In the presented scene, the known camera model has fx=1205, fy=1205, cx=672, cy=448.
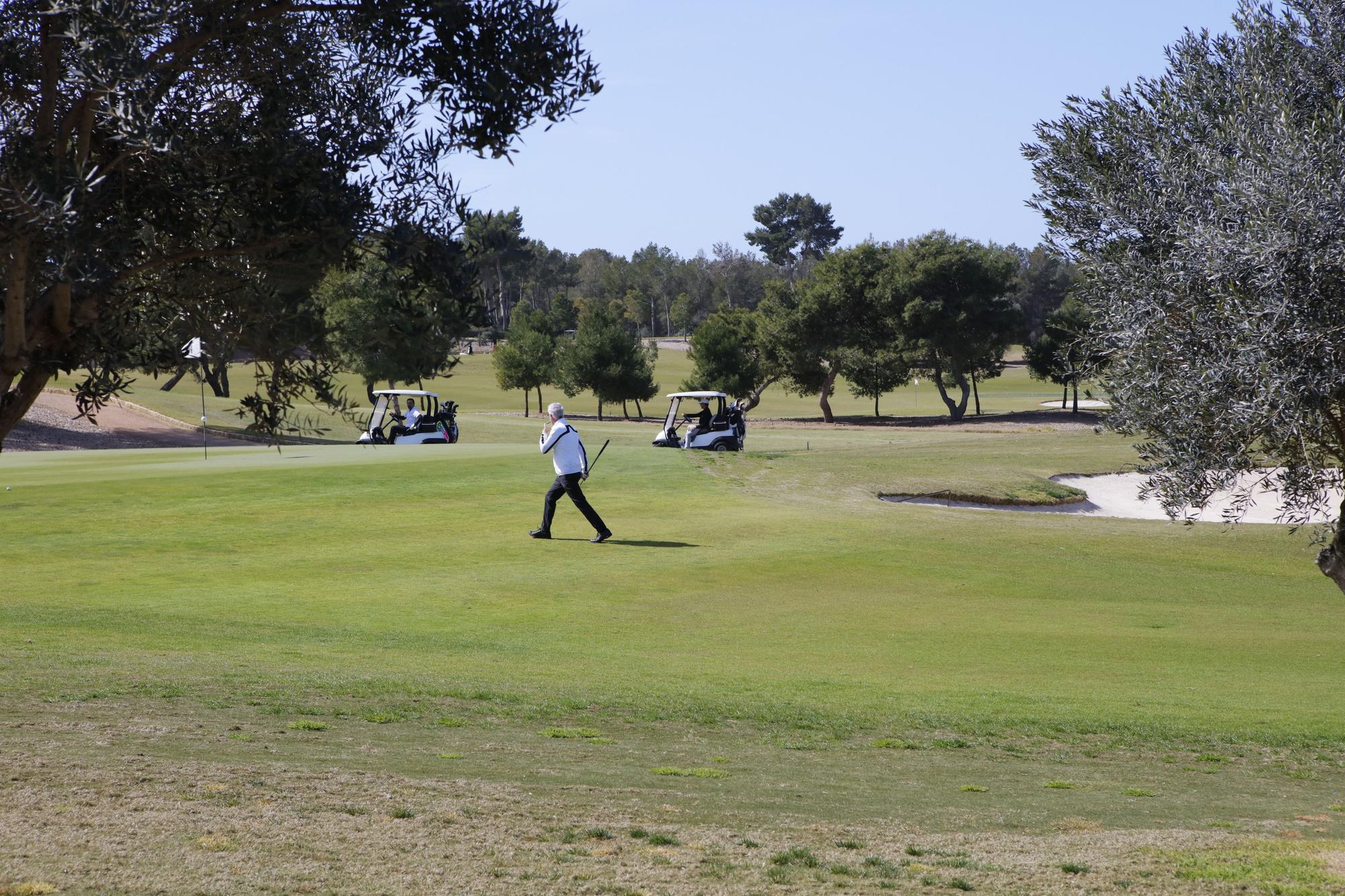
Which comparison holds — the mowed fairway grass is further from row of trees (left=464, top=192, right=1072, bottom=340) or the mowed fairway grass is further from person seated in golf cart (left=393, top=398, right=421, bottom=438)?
row of trees (left=464, top=192, right=1072, bottom=340)

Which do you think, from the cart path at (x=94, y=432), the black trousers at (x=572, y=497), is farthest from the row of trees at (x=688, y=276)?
the black trousers at (x=572, y=497)

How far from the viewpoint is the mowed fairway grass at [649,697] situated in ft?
21.6

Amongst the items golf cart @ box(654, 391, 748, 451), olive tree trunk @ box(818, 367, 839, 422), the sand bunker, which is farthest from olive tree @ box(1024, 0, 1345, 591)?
olive tree trunk @ box(818, 367, 839, 422)

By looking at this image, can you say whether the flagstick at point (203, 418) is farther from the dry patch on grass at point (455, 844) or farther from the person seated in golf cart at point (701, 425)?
the person seated in golf cart at point (701, 425)

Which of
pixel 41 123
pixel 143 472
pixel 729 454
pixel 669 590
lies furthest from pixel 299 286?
pixel 729 454

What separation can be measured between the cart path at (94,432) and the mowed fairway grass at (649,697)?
23.1 meters

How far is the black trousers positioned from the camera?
21391 millimetres

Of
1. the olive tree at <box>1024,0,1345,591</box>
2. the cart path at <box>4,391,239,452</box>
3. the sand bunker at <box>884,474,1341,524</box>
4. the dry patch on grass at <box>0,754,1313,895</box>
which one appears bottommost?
the sand bunker at <box>884,474,1341,524</box>

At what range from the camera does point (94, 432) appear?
171ft

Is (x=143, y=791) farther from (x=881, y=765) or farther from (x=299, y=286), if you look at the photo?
(x=881, y=765)

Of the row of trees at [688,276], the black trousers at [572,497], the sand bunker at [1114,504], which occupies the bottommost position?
the sand bunker at [1114,504]

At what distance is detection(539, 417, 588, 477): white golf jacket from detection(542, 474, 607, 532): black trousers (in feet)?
0.44

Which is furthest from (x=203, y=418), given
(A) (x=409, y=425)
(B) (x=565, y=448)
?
(A) (x=409, y=425)

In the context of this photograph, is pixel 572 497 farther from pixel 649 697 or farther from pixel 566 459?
pixel 649 697
